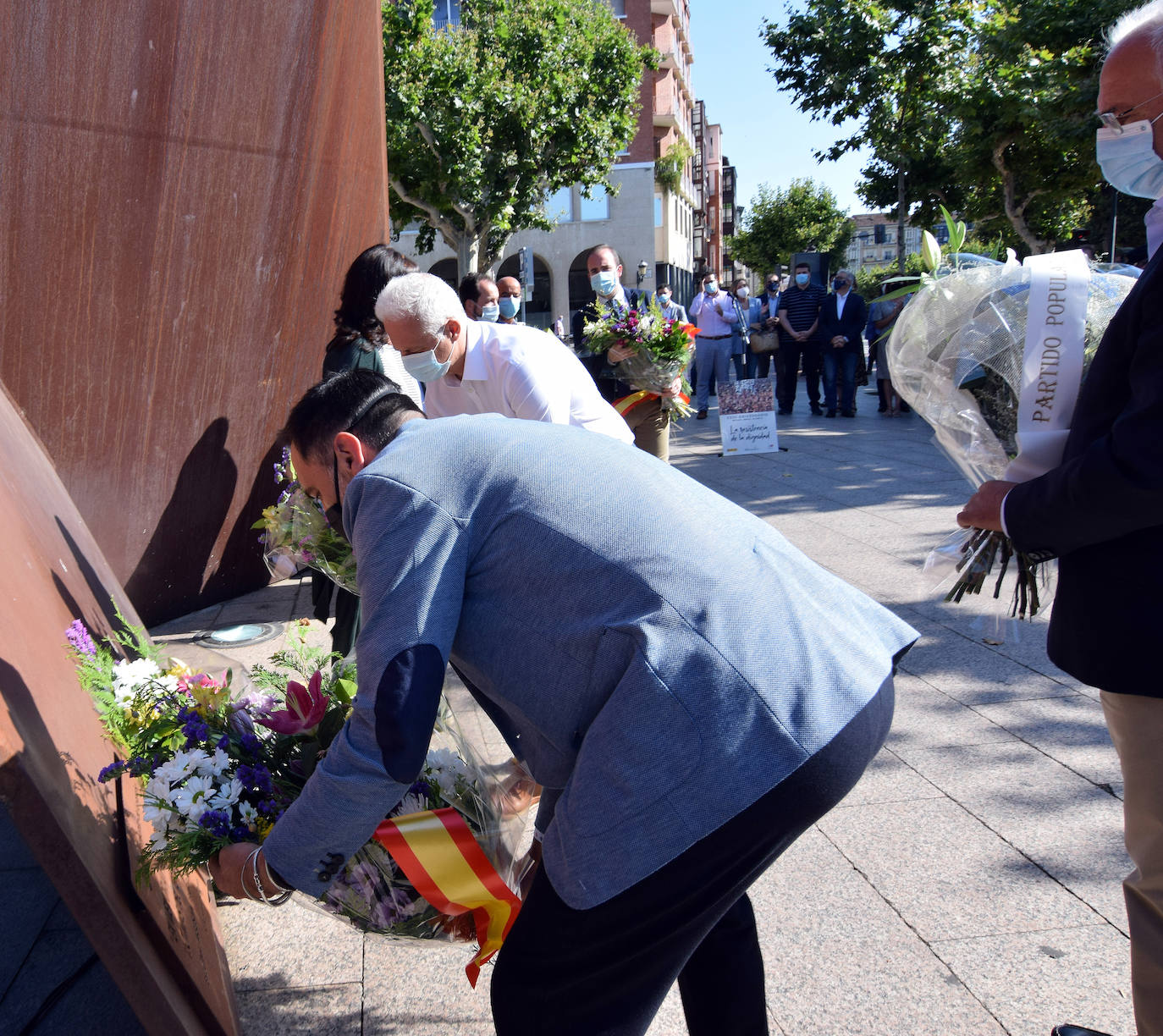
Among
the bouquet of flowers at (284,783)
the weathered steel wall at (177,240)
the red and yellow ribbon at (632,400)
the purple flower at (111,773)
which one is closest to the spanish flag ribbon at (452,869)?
the bouquet of flowers at (284,783)

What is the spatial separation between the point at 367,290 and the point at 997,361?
277cm

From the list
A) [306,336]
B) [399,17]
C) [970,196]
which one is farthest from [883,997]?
[399,17]

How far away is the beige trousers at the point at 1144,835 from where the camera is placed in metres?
1.84

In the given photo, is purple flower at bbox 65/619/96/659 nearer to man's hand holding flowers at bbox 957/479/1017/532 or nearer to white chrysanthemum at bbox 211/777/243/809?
white chrysanthemum at bbox 211/777/243/809

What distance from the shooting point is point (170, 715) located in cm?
208

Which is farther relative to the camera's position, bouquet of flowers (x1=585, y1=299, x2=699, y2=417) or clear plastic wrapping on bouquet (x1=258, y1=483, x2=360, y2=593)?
bouquet of flowers (x1=585, y1=299, x2=699, y2=417)

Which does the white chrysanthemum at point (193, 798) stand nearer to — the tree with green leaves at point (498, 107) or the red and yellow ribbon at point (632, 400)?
the red and yellow ribbon at point (632, 400)

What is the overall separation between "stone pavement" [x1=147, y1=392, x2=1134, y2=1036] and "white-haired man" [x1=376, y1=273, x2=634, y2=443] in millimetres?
1350

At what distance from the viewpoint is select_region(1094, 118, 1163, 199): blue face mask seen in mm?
1893

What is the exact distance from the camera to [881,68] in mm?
17625

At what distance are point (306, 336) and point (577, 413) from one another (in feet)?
10.1

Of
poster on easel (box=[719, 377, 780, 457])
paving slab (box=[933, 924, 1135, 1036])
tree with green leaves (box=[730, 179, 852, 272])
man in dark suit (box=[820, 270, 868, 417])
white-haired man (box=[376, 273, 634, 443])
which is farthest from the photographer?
tree with green leaves (box=[730, 179, 852, 272])

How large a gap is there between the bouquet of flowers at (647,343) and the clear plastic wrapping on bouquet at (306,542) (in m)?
4.55

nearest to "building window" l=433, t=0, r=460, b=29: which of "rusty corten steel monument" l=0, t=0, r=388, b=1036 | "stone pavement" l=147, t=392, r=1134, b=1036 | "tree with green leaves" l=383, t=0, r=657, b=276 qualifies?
"tree with green leaves" l=383, t=0, r=657, b=276
